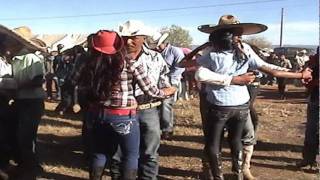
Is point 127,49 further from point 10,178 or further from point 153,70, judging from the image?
point 10,178

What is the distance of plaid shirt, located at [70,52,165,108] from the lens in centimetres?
388

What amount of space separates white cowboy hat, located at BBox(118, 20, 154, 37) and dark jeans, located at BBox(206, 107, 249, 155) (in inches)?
37.7

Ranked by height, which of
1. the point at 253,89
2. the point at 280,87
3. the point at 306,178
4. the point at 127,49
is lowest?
the point at 280,87

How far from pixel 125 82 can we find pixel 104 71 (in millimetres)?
201

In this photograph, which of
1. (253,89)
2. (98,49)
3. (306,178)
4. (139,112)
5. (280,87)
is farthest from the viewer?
(280,87)

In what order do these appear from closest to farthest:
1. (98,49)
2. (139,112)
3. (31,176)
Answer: (98,49) → (139,112) → (31,176)

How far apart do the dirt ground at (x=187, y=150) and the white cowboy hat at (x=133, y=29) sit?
201 cm

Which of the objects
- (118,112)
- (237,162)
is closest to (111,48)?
(118,112)

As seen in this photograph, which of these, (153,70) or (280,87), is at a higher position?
(153,70)

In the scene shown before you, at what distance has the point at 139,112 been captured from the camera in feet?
15.1

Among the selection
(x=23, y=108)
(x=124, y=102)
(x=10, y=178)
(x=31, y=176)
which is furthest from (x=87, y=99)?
(x=10, y=178)

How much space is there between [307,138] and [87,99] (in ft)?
9.69

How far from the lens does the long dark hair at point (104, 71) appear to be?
378 centimetres

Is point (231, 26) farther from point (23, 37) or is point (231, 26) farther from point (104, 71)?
point (23, 37)
